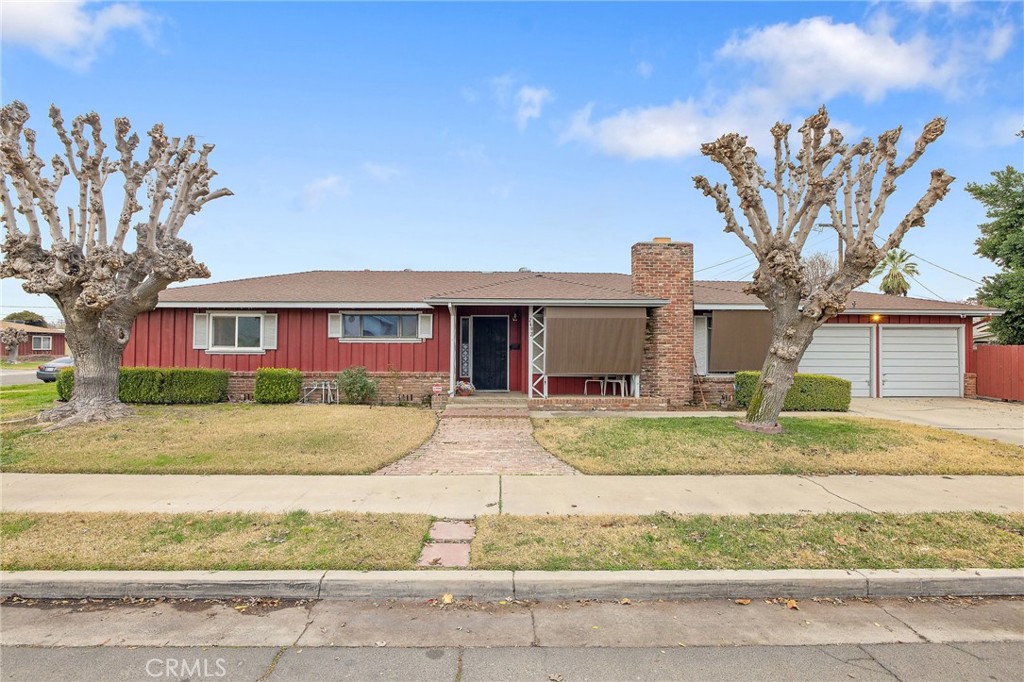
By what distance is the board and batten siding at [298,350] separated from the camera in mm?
14594

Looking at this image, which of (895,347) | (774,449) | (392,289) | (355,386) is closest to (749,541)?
(774,449)

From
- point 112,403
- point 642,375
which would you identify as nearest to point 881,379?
point 642,375

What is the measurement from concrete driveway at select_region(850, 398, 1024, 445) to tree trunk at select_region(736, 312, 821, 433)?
4.15 metres

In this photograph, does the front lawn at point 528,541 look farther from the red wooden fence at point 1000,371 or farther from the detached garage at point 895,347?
the red wooden fence at point 1000,371

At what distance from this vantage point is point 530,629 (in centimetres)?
365

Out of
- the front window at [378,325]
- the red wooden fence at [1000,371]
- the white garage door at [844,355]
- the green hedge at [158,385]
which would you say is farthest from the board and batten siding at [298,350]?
the red wooden fence at [1000,371]

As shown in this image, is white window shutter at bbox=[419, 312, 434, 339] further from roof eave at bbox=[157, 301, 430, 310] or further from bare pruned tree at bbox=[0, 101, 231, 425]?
bare pruned tree at bbox=[0, 101, 231, 425]

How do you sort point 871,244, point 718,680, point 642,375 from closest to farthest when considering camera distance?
Answer: point 718,680 < point 871,244 < point 642,375

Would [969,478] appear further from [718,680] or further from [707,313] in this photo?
[707,313]

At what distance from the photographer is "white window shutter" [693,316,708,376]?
15.1 metres

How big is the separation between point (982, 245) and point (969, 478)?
63.1ft

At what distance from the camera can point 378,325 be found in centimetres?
1473

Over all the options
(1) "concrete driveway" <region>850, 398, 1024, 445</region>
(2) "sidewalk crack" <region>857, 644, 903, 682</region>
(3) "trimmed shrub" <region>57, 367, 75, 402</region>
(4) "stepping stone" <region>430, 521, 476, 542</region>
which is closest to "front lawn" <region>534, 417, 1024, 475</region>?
(1) "concrete driveway" <region>850, 398, 1024, 445</region>

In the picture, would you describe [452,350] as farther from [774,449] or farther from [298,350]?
[774,449]
